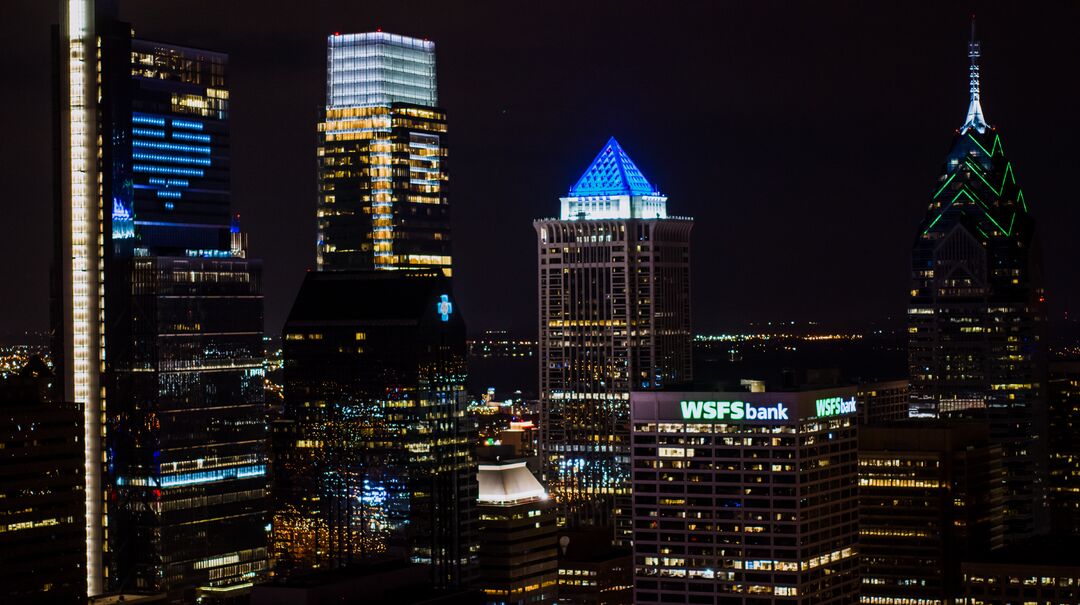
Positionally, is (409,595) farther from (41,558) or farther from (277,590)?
(41,558)

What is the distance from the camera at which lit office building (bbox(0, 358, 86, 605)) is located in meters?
193

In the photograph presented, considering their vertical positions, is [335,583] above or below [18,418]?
below

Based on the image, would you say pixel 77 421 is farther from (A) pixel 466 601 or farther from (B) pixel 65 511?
(A) pixel 466 601

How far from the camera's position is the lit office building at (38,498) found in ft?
634

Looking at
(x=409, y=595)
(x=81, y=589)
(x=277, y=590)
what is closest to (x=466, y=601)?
(x=409, y=595)

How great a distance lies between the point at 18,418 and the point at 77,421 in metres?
6.86

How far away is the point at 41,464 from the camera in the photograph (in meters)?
196

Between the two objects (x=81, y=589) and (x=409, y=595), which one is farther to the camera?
(x=81, y=589)

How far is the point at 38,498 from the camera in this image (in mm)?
195875

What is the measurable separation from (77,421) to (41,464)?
5.00m

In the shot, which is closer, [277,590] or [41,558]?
[277,590]

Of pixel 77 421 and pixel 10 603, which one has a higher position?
pixel 77 421

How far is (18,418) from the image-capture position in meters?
193

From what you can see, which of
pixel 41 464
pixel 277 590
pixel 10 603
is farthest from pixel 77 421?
pixel 277 590
